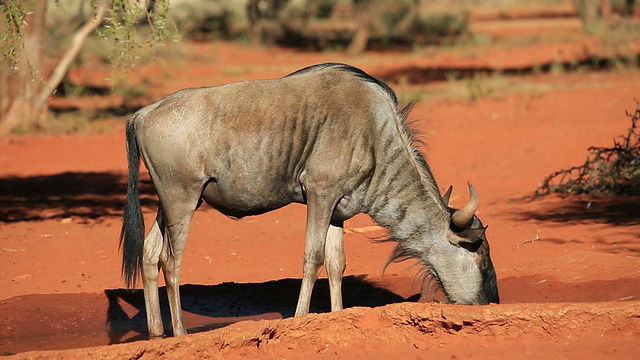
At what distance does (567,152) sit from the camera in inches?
559

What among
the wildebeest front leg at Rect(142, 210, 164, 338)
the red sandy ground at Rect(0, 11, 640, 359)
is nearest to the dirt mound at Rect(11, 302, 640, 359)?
the red sandy ground at Rect(0, 11, 640, 359)

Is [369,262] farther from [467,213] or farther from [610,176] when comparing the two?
[610,176]

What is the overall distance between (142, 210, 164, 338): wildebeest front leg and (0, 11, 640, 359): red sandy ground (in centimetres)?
36

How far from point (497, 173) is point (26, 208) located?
647 cm

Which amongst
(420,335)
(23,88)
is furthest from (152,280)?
(23,88)

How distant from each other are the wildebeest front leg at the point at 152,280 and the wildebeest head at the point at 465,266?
220cm

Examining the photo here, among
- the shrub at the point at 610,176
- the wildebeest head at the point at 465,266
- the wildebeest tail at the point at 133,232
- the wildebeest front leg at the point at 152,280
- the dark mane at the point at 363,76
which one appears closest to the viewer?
the wildebeest head at the point at 465,266

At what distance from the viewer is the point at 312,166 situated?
22.7 feet

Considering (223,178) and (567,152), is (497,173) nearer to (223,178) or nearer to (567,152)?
(567,152)

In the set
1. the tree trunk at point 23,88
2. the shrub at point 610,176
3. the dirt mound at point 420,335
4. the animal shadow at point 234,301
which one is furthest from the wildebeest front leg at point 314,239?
the tree trunk at point 23,88

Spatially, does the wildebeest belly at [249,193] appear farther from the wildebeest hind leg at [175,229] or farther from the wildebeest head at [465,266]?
the wildebeest head at [465,266]

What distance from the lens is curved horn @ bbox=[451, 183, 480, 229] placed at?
6.64 m

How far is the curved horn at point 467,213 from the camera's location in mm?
6645

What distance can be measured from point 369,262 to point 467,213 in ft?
9.33
